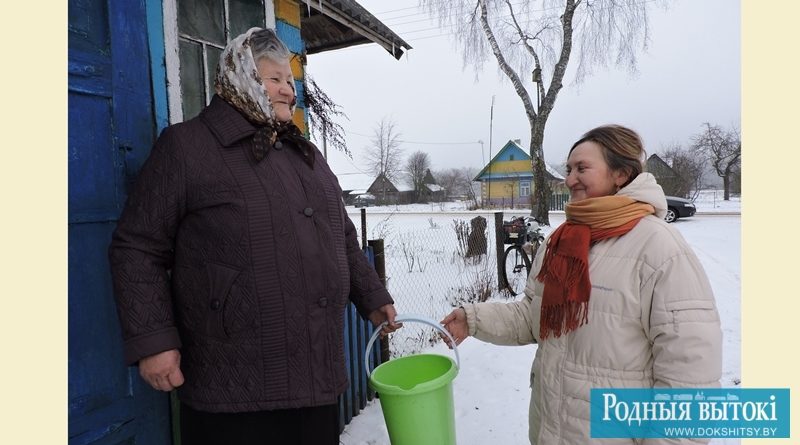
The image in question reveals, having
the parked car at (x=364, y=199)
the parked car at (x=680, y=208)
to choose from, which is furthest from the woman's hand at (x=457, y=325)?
the parked car at (x=364, y=199)

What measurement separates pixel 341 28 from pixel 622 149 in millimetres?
3170

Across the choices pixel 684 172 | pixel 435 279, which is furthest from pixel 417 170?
pixel 435 279

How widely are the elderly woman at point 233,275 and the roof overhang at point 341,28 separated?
→ 2.03 meters

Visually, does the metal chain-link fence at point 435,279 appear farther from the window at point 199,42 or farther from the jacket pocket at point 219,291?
the jacket pocket at point 219,291

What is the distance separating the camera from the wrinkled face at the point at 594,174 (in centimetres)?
164

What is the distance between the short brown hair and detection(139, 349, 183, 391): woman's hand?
1685mm

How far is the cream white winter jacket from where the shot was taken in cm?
133

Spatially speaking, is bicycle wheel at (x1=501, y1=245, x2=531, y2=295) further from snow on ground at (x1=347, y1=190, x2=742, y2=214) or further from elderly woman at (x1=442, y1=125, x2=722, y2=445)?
snow on ground at (x1=347, y1=190, x2=742, y2=214)

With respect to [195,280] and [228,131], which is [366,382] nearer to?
[195,280]

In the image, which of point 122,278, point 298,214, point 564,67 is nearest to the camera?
point 122,278

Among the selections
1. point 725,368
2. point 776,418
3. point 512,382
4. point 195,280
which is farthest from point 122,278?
point 725,368

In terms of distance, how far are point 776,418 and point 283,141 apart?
2.62 meters

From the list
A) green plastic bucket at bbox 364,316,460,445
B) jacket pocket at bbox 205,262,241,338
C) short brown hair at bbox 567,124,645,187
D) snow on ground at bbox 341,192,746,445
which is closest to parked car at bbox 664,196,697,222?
snow on ground at bbox 341,192,746,445

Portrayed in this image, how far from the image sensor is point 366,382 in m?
3.29
